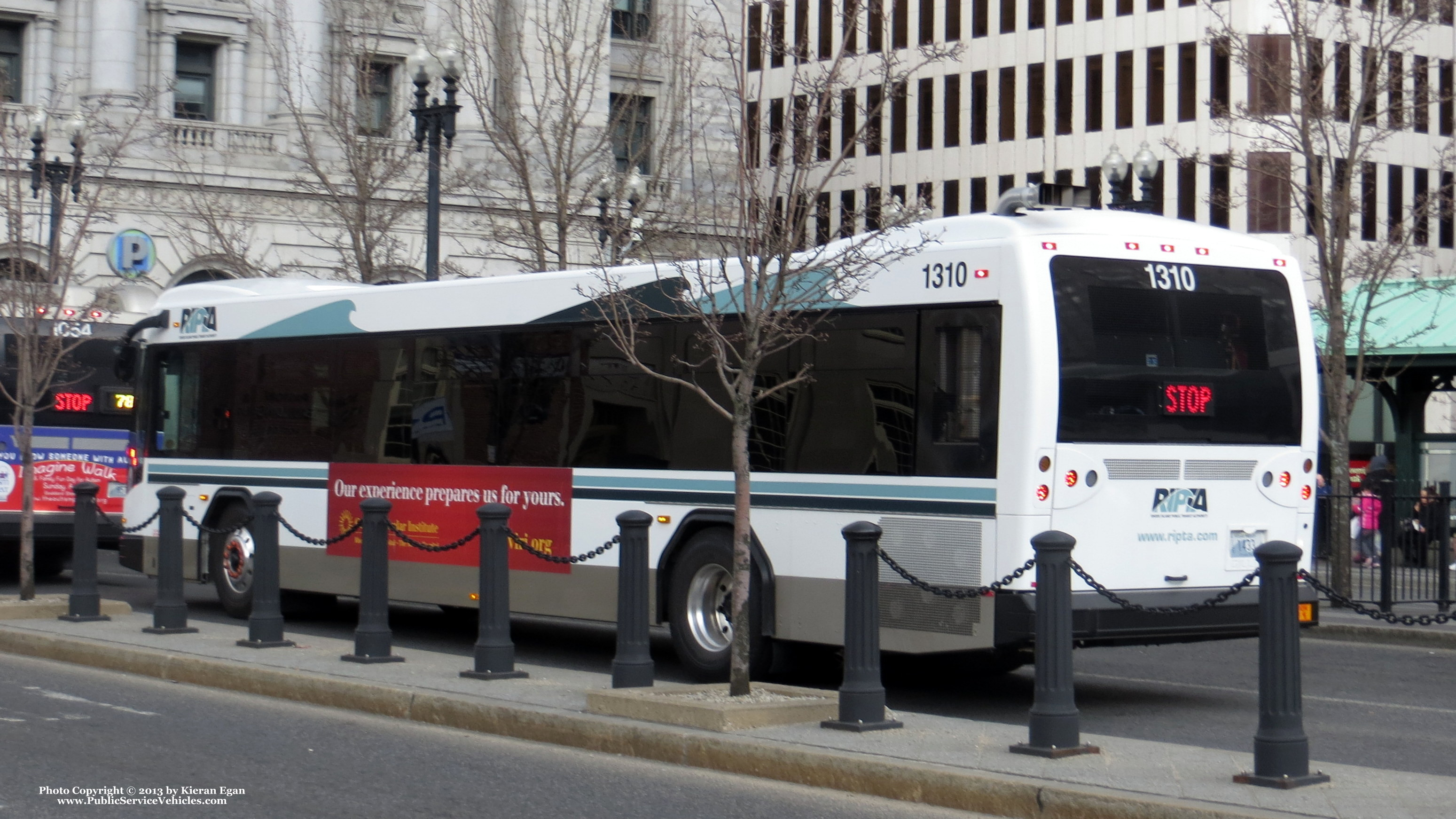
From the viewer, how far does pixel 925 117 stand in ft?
A: 206

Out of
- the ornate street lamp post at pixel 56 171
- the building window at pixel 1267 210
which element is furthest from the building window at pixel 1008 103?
the ornate street lamp post at pixel 56 171

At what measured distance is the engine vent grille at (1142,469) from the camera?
37.8 feet

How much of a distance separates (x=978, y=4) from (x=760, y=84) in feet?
160

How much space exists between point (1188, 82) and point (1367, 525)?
3796 cm

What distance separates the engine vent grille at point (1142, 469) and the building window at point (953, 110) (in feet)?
166

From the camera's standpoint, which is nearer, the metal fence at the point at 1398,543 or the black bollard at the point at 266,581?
the black bollard at the point at 266,581

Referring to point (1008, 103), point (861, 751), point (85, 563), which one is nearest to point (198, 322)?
point (85, 563)

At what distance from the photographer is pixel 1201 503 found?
11.9 m

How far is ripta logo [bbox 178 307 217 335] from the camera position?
17875 millimetres

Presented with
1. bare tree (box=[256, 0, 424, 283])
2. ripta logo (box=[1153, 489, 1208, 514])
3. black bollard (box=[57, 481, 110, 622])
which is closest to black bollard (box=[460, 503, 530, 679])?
ripta logo (box=[1153, 489, 1208, 514])

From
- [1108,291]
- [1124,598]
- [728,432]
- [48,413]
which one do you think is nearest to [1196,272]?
[1108,291]

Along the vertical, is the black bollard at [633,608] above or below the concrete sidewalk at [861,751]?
above

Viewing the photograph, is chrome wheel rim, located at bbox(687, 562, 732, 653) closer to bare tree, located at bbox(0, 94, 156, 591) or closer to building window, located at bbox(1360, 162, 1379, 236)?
bare tree, located at bbox(0, 94, 156, 591)

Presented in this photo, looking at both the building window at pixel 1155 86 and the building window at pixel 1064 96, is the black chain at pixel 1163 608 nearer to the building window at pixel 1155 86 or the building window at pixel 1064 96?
the building window at pixel 1155 86
